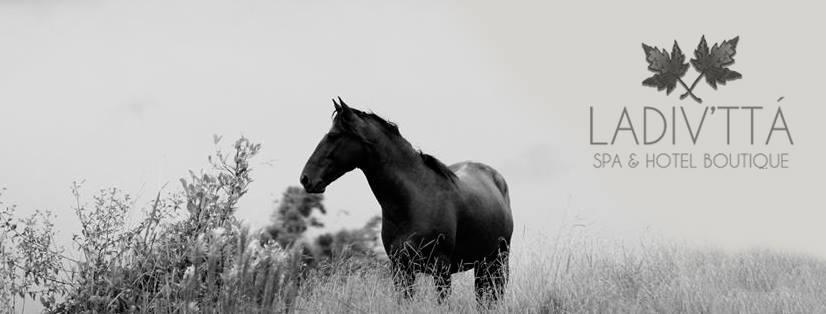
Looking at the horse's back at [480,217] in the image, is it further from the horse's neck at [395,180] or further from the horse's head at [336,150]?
the horse's head at [336,150]

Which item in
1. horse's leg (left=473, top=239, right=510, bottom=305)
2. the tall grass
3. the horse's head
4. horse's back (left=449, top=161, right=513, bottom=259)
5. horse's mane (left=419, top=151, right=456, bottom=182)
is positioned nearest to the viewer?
the tall grass

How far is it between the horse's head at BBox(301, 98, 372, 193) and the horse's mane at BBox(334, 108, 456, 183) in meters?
0.11

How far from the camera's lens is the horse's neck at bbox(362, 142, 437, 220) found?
6371 mm

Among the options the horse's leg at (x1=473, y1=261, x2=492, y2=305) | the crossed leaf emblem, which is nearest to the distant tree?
the horse's leg at (x1=473, y1=261, x2=492, y2=305)

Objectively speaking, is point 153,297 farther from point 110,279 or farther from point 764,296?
point 764,296

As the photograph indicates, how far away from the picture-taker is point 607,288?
736 cm

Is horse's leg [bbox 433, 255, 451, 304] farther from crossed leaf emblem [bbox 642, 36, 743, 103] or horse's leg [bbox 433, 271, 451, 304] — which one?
crossed leaf emblem [bbox 642, 36, 743, 103]

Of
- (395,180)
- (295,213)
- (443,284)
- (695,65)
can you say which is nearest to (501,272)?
(443,284)

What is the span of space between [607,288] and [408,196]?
6.72 ft

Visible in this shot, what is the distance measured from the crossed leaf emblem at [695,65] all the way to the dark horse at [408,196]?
148 inches

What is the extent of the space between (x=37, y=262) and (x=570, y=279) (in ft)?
13.8

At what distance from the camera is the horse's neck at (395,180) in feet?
20.9

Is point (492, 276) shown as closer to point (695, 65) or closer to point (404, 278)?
point (404, 278)

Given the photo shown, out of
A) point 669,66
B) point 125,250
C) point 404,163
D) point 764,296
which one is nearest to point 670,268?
point 764,296
